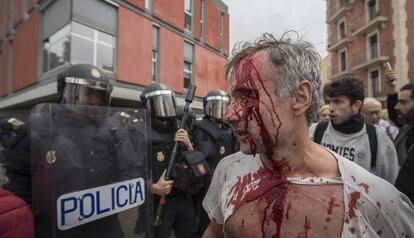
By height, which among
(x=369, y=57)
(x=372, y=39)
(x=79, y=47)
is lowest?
(x=79, y=47)

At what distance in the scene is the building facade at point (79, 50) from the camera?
4.38 m

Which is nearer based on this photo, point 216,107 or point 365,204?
point 365,204

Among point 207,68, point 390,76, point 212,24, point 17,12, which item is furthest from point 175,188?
point 17,12

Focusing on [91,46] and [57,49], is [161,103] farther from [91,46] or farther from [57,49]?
[57,49]

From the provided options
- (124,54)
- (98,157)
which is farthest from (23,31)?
(98,157)

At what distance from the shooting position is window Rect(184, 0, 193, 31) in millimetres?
2300

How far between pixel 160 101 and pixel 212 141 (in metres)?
0.84

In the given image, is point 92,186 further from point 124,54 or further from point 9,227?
point 124,54

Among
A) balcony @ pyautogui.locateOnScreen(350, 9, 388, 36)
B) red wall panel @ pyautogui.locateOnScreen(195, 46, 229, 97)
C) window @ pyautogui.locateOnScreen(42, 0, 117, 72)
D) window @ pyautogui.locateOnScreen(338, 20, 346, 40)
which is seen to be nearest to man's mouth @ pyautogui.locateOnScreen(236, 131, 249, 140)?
red wall panel @ pyautogui.locateOnScreen(195, 46, 229, 97)

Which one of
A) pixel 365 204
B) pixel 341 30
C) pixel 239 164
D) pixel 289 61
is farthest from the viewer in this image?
pixel 341 30

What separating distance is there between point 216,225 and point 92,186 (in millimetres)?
617

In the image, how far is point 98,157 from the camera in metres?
1.44

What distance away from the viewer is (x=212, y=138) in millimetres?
3391

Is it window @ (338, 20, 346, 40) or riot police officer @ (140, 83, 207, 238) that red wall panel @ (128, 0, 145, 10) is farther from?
window @ (338, 20, 346, 40)
